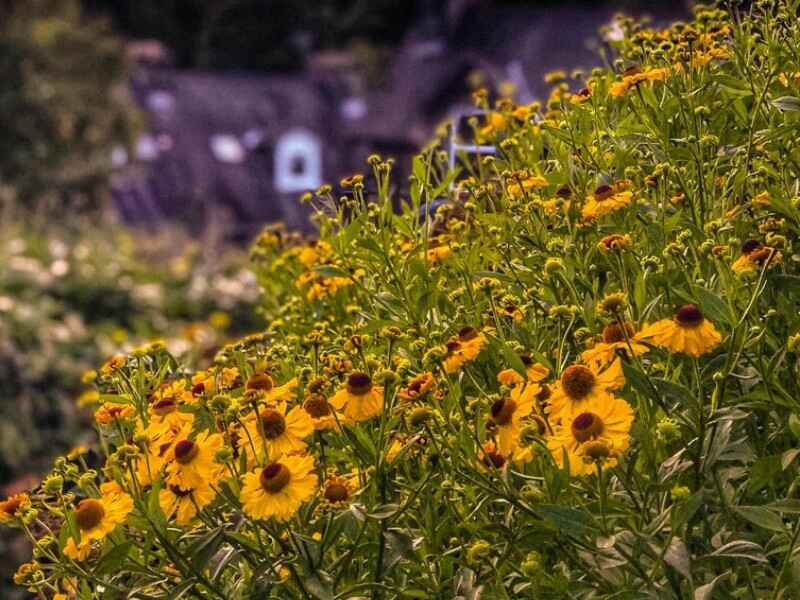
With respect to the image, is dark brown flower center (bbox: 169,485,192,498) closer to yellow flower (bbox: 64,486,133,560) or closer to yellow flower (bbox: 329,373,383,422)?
yellow flower (bbox: 64,486,133,560)

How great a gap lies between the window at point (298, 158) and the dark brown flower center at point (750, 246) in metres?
37.7

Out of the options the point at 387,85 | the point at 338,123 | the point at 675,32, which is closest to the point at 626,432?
the point at 675,32

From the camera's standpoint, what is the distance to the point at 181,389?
214 cm

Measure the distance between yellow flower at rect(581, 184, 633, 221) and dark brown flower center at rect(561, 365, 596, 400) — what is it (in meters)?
0.40

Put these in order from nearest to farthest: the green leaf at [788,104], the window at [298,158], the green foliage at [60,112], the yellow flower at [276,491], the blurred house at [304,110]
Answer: the yellow flower at [276,491], the green leaf at [788,104], the green foliage at [60,112], the blurred house at [304,110], the window at [298,158]

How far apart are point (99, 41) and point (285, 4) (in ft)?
101

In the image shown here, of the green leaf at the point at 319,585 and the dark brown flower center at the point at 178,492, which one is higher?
the dark brown flower center at the point at 178,492

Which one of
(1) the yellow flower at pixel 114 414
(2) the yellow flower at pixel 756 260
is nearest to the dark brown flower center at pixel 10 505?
(1) the yellow flower at pixel 114 414

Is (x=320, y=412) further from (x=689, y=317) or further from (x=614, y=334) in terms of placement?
(x=689, y=317)

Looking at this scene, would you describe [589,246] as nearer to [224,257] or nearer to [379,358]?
[379,358]

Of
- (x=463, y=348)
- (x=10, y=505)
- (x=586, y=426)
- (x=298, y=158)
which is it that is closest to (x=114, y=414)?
(x=10, y=505)

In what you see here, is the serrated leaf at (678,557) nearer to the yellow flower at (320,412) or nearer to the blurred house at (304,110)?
the yellow flower at (320,412)

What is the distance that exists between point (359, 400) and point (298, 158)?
3820 cm

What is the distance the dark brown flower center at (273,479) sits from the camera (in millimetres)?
1684
